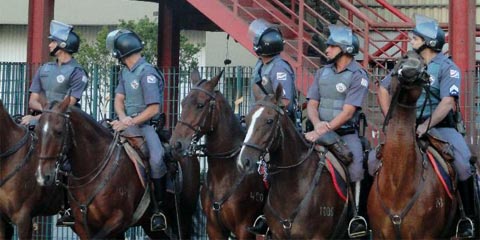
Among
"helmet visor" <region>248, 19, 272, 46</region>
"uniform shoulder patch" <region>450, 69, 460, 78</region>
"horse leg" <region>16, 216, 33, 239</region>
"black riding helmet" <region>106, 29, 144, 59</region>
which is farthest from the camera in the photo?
"horse leg" <region>16, 216, 33, 239</region>

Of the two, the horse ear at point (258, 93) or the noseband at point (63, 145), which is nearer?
the horse ear at point (258, 93)

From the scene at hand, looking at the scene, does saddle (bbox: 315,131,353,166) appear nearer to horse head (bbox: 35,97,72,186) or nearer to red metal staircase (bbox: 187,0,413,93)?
horse head (bbox: 35,97,72,186)

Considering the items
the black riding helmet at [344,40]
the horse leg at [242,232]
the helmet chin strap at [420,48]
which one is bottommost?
the horse leg at [242,232]

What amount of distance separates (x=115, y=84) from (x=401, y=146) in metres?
6.75

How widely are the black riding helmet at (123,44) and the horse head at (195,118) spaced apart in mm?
1234

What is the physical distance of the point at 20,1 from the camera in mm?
40156

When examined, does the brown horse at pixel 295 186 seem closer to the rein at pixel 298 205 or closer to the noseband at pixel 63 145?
the rein at pixel 298 205

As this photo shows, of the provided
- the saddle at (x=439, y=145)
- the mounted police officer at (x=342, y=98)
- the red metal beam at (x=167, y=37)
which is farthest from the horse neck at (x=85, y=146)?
the red metal beam at (x=167, y=37)

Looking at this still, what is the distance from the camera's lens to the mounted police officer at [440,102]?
12391mm

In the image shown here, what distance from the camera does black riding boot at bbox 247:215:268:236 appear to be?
1320cm

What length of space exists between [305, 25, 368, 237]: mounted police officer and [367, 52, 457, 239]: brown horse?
31.2 inches

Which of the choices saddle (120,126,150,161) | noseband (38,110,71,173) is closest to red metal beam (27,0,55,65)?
saddle (120,126,150,161)

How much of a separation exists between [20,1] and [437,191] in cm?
3005

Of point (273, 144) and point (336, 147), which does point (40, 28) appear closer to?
point (336, 147)
